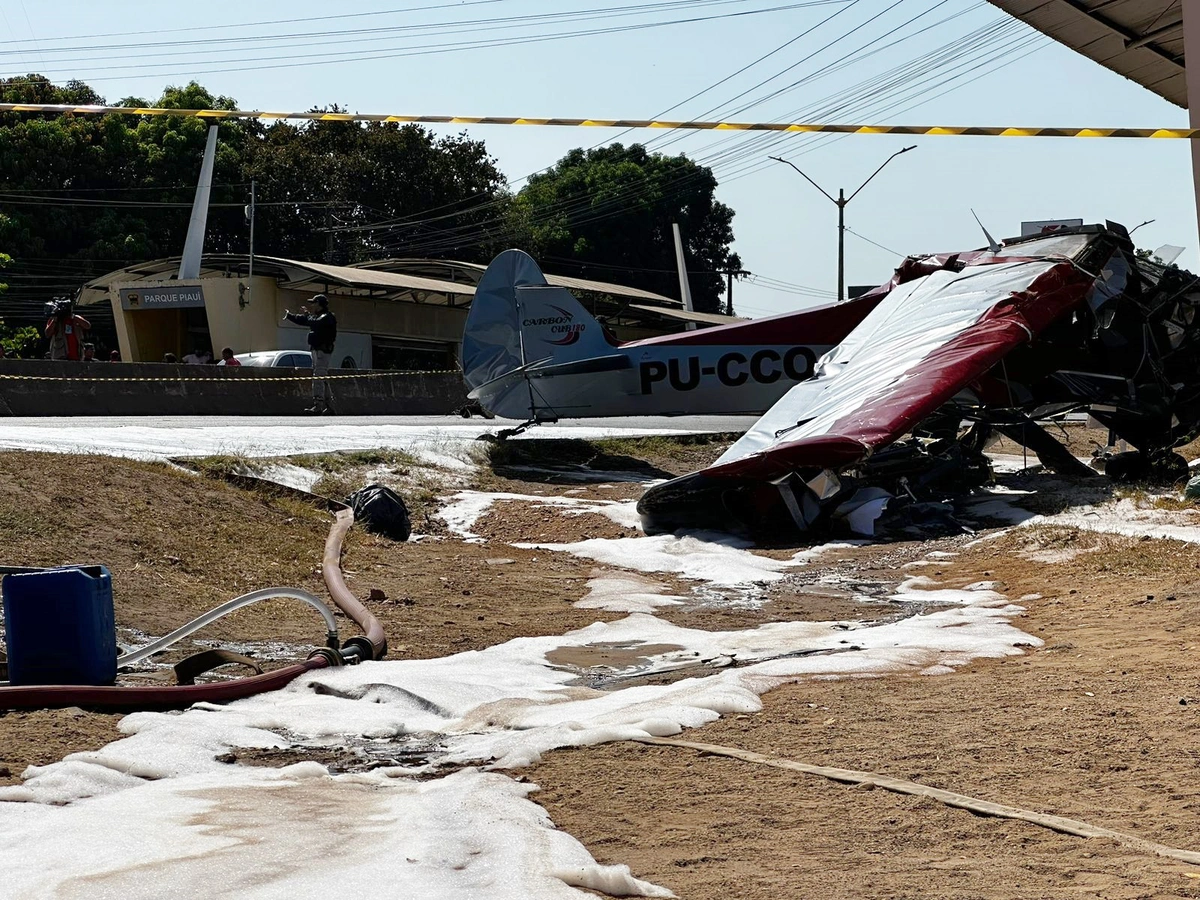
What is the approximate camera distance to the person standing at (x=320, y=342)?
Answer: 2091cm

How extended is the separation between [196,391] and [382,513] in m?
12.0

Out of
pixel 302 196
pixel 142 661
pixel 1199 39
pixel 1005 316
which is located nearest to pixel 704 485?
pixel 1005 316

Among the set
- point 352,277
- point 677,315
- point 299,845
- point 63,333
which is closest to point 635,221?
point 677,315

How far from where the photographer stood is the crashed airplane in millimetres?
11625

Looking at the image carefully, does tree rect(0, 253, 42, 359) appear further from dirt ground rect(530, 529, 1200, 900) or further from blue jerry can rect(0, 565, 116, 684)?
dirt ground rect(530, 529, 1200, 900)

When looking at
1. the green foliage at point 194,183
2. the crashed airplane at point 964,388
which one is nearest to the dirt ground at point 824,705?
the crashed airplane at point 964,388

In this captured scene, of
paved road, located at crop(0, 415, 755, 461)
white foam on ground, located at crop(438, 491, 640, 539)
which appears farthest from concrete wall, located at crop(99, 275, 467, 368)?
white foam on ground, located at crop(438, 491, 640, 539)

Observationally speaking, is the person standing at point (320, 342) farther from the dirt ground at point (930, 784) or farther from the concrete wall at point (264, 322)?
the dirt ground at point (930, 784)

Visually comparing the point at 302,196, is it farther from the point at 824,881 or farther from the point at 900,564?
the point at 824,881

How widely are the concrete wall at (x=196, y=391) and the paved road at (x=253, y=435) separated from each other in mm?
3433

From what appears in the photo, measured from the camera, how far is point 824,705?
5.33 metres

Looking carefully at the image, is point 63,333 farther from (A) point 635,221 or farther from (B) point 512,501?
(A) point 635,221

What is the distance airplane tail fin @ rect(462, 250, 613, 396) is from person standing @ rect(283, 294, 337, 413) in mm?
4037

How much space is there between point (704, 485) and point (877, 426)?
1670mm
